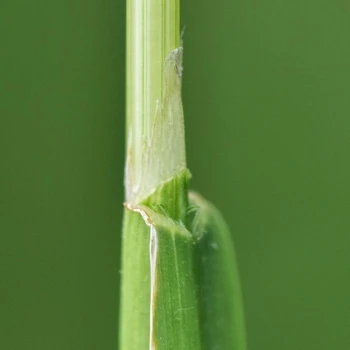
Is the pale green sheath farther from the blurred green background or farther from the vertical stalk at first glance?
the blurred green background

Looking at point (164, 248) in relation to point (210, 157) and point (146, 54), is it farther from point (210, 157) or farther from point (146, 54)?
point (210, 157)

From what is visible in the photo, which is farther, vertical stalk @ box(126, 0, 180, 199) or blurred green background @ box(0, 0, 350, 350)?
blurred green background @ box(0, 0, 350, 350)

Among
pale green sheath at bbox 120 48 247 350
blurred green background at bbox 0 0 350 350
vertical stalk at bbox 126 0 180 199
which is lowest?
pale green sheath at bbox 120 48 247 350

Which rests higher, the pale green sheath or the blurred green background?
the blurred green background

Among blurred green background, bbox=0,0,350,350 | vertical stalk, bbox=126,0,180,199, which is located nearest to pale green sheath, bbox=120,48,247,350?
vertical stalk, bbox=126,0,180,199

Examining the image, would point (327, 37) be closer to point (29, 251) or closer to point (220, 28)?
point (220, 28)
